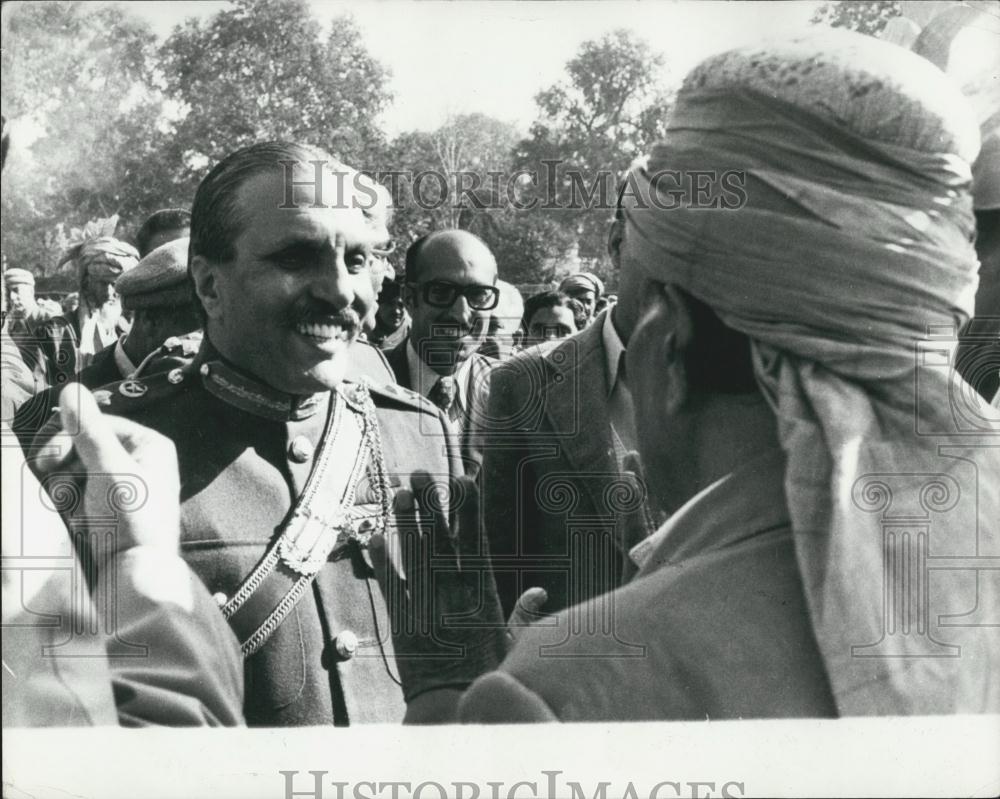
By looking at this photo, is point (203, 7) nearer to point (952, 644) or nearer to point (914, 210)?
point (914, 210)

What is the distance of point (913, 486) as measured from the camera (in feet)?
8.68

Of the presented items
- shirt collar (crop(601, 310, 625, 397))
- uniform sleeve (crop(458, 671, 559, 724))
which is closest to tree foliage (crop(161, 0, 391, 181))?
shirt collar (crop(601, 310, 625, 397))

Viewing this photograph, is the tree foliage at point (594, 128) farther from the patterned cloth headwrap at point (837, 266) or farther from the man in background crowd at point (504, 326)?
the patterned cloth headwrap at point (837, 266)

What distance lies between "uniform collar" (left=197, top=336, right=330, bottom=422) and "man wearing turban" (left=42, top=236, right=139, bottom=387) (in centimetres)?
31

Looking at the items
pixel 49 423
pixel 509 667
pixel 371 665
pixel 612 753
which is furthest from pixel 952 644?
pixel 49 423

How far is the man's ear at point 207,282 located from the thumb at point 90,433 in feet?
1.08

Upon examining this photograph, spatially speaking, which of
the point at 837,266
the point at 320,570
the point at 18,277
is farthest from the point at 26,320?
the point at 837,266

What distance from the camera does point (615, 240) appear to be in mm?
3080

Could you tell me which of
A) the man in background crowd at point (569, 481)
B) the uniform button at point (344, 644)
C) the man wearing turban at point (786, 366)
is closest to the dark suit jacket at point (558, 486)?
the man in background crowd at point (569, 481)

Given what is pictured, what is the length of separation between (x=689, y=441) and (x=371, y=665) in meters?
1.01

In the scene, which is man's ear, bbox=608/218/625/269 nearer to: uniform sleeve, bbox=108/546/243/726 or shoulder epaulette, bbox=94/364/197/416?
shoulder epaulette, bbox=94/364/197/416

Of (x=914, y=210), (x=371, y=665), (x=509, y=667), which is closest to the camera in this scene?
(x=914, y=210)

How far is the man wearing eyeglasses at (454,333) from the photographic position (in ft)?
10.1

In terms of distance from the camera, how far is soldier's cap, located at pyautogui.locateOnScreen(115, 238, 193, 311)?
299 centimetres
